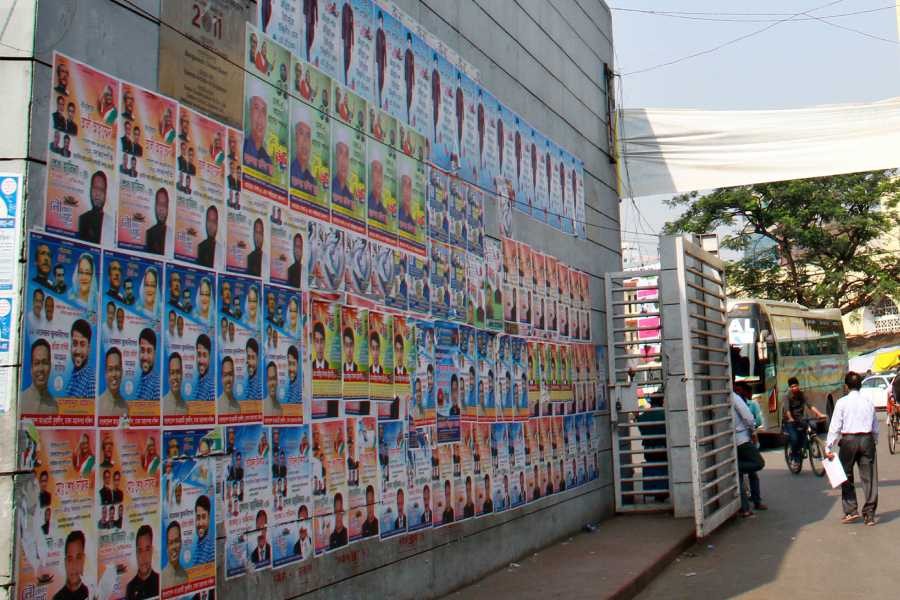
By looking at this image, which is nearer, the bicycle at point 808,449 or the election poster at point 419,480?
the election poster at point 419,480

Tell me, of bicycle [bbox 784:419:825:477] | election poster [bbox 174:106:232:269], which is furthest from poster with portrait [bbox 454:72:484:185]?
bicycle [bbox 784:419:825:477]

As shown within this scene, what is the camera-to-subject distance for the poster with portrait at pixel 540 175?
34.3ft

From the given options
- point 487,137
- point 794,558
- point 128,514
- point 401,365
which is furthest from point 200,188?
point 794,558

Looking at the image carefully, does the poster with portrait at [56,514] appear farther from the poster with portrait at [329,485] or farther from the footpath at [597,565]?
the footpath at [597,565]

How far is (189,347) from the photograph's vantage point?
188 inches

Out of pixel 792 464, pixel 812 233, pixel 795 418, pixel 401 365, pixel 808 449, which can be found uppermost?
pixel 812 233

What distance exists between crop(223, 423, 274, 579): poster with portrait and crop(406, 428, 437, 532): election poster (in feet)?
5.93

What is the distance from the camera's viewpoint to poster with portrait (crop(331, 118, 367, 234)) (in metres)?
6.34

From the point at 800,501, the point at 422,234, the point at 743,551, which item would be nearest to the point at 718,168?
the point at 800,501

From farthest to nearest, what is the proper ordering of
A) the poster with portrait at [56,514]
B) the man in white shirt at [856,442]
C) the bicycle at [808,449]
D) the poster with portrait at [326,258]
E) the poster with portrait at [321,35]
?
1. the bicycle at [808,449]
2. the man in white shirt at [856,442]
3. the poster with portrait at [321,35]
4. the poster with portrait at [326,258]
5. the poster with portrait at [56,514]

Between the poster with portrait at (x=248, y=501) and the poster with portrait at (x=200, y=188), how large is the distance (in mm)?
954

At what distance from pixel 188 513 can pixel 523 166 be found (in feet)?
20.9

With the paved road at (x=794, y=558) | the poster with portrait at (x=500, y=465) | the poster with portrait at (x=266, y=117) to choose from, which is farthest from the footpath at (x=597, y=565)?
the poster with portrait at (x=266, y=117)

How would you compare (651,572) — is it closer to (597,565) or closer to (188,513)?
(597,565)
